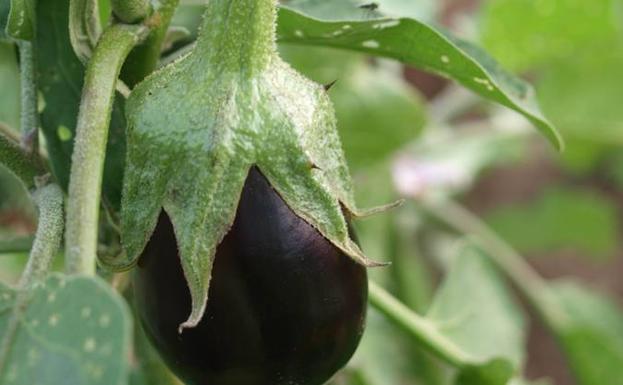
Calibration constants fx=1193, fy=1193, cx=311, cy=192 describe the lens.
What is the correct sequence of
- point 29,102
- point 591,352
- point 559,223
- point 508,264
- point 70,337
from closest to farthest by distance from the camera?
point 70,337 < point 29,102 < point 591,352 < point 508,264 < point 559,223

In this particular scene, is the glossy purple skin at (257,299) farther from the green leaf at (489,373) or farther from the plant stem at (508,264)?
the plant stem at (508,264)

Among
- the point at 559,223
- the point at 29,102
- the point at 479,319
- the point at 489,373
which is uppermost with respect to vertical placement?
the point at 29,102

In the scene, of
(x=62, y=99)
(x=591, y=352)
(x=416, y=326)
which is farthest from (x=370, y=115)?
(x=62, y=99)

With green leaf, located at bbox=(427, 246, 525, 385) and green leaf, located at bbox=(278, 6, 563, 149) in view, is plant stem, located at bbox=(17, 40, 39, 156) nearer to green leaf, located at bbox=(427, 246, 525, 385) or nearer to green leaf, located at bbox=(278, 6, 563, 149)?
green leaf, located at bbox=(278, 6, 563, 149)

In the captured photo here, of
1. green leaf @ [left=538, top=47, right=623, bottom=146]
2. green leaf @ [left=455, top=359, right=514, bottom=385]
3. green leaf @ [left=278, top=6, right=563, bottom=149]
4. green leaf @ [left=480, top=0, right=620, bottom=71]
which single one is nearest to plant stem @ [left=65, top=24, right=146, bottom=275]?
green leaf @ [left=278, top=6, right=563, bottom=149]

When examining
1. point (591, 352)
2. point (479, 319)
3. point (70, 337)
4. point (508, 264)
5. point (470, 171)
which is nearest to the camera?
point (70, 337)

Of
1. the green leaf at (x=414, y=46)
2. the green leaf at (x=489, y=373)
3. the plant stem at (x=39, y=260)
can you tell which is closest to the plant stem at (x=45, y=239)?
the plant stem at (x=39, y=260)

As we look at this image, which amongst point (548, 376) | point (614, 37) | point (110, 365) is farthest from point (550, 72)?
point (110, 365)

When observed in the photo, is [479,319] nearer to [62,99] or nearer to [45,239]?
[62,99]
